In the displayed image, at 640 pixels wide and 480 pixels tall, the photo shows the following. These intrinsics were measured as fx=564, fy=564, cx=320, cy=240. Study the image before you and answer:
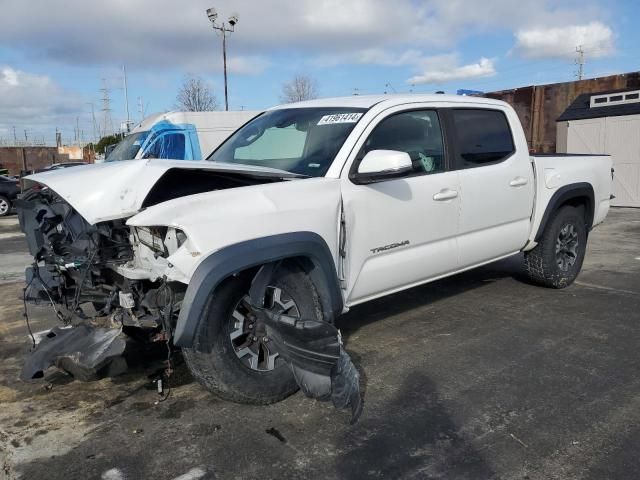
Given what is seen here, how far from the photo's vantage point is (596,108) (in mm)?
15625

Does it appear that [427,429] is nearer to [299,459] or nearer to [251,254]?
[299,459]

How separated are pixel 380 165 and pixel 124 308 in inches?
70.2

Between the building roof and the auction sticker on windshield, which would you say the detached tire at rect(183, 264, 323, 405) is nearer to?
the auction sticker on windshield

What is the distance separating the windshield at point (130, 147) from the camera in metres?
12.3

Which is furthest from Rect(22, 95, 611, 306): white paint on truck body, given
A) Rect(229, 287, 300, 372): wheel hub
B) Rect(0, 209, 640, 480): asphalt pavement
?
Rect(0, 209, 640, 480): asphalt pavement

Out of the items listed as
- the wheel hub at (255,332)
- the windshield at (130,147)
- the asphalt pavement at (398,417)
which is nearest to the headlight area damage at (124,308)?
the wheel hub at (255,332)

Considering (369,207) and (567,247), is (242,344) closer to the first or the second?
(369,207)

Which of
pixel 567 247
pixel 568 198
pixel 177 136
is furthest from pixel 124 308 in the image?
pixel 177 136

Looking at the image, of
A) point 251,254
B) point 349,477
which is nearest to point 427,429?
point 349,477

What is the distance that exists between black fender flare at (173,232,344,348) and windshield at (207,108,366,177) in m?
0.62

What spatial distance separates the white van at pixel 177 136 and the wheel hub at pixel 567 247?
8059mm

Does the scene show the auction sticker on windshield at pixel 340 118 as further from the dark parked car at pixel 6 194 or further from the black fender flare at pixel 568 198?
the dark parked car at pixel 6 194

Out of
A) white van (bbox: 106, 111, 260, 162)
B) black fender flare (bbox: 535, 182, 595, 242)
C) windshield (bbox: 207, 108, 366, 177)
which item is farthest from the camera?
white van (bbox: 106, 111, 260, 162)

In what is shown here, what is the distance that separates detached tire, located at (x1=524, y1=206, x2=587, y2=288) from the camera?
564cm
